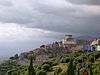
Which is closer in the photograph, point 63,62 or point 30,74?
point 30,74

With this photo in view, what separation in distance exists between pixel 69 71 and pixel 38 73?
28463 millimetres

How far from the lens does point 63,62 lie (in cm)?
13288

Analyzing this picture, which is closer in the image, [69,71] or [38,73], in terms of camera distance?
[69,71]

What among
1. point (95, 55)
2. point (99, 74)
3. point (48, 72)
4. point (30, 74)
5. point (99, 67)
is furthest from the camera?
point (95, 55)

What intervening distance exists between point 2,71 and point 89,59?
46360 millimetres

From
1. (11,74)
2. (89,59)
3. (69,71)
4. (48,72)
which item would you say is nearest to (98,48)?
(89,59)

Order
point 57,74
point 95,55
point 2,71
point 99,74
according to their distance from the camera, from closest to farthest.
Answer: point 99,74, point 57,74, point 95,55, point 2,71

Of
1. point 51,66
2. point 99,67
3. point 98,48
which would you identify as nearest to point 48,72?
point 51,66

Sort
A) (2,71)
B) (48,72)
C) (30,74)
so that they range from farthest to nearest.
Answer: (2,71), (48,72), (30,74)

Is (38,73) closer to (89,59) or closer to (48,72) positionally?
(48,72)

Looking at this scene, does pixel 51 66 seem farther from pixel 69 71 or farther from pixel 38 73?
pixel 69 71

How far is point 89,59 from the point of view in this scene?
4673 inches

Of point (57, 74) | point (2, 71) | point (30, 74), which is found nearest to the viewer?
point (30, 74)

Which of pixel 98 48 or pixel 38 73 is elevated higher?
pixel 98 48
